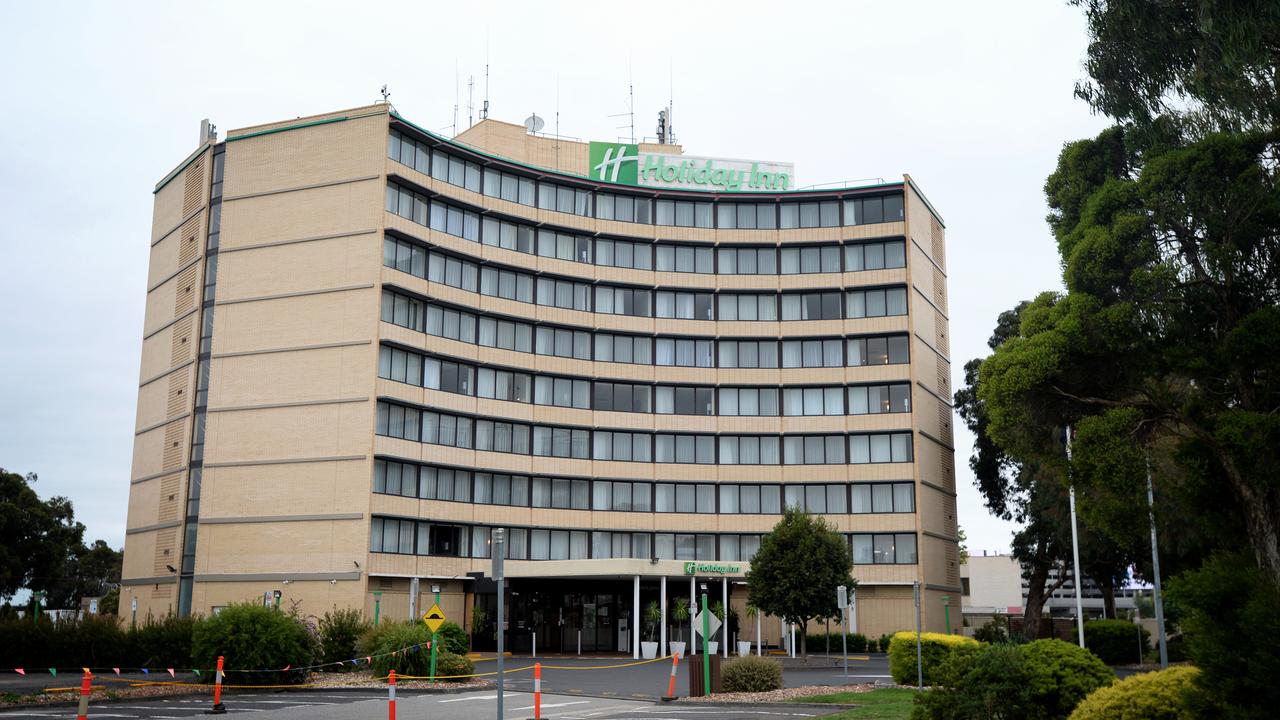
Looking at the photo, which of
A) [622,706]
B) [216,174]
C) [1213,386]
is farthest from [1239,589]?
[216,174]

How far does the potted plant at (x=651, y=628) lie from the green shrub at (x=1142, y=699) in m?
39.0

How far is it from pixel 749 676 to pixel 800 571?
16.0 metres

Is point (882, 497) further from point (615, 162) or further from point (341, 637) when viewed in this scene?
point (341, 637)

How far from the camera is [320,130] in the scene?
56875mm

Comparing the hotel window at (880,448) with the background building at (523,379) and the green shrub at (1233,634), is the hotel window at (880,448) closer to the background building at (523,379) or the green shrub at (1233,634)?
the background building at (523,379)

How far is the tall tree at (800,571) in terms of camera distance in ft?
148

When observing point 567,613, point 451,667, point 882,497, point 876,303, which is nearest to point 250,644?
point 451,667

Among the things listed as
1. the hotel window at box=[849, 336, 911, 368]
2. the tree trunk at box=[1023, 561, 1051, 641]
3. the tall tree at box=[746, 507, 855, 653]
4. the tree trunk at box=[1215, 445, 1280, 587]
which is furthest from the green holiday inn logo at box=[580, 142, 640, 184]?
the tree trunk at box=[1215, 445, 1280, 587]

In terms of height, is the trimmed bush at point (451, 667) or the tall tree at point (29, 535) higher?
the tall tree at point (29, 535)

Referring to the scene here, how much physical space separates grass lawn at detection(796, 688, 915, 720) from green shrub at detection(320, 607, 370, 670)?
16309 mm

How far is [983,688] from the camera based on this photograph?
15.7 m

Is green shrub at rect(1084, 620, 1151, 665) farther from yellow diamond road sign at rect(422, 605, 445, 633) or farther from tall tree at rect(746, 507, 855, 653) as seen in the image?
yellow diamond road sign at rect(422, 605, 445, 633)

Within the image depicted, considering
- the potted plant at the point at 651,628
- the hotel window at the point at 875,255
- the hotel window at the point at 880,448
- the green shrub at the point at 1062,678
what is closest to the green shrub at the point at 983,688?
the green shrub at the point at 1062,678

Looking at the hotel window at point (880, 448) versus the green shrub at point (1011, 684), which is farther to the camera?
the hotel window at point (880, 448)
